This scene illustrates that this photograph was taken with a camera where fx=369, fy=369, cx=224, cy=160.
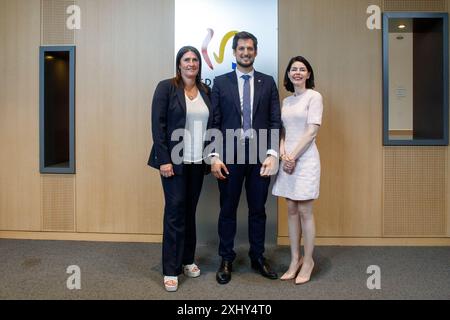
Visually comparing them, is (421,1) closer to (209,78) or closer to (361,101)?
(361,101)

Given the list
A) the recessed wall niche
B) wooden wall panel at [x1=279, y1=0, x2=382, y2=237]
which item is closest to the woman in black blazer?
wooden wall panel at [x1=279, y1=0, x2=382, y2=237]

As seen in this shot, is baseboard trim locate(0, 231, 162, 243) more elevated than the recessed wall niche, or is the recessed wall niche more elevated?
the recessed wall niche

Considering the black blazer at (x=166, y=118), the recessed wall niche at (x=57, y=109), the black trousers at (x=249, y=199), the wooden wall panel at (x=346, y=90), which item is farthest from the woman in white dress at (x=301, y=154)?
the recessed wall niche at (x=57, y=109)

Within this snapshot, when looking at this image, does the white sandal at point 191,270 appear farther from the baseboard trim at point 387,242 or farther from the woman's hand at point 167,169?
the baseboard trim at point 387,242

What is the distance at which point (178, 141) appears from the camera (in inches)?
101

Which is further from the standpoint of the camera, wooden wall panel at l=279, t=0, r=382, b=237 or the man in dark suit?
wooden wall panel at l=279, t=0, r=382, b=237

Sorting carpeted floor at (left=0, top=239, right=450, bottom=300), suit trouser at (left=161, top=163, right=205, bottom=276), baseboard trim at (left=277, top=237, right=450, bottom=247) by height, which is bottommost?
carpeted floor at (left=0, top=239, right=450, bottom=300)

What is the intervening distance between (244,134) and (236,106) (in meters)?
0.21

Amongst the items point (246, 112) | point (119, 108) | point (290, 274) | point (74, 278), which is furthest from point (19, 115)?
point (290, 274)

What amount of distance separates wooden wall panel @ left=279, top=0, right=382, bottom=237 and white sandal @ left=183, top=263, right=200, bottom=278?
1553 mm

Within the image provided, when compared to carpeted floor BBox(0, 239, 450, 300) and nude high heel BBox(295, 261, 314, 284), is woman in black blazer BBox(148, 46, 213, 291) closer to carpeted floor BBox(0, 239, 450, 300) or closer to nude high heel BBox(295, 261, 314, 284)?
carpeted floor BBox(0, 239, 450, 300)

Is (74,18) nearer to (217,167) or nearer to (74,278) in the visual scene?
(217,167)

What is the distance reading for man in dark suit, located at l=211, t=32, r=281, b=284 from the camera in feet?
8.61

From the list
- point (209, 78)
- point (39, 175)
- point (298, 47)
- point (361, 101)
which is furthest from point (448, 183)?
point (39, 175)
